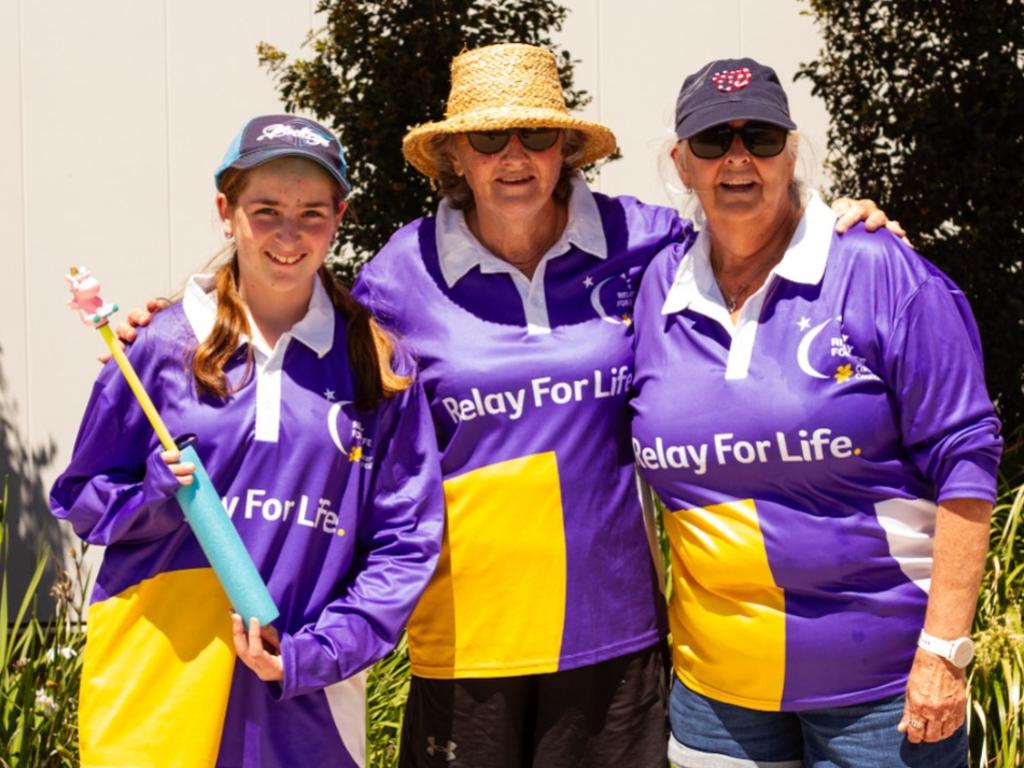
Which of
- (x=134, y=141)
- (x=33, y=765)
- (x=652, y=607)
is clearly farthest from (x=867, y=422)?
(x=134, y=141)

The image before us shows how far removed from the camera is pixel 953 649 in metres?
2.83

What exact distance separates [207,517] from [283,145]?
2.66 feet

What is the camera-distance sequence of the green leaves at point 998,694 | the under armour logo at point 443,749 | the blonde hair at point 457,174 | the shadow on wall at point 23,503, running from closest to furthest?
the under armour logo at point 443,749 → the blonde hair at point 457,174 → the green leaves at point 998,694 → the shadow on wall at point 23,503

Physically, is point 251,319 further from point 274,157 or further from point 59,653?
point 59,653

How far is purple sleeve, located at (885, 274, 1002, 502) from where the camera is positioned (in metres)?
2.84

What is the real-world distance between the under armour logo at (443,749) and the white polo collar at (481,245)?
1.15 m

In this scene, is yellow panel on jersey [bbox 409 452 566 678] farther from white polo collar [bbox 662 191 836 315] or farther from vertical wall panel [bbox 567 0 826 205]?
vertical wall panel [bbox 567 0 826 205]

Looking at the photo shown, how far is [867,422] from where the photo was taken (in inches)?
114

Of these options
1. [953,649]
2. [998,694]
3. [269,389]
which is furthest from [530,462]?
[998,694]

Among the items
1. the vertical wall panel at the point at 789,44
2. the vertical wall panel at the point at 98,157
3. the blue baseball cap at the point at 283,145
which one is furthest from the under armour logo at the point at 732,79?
the vertical wall panel at the point at 789,44

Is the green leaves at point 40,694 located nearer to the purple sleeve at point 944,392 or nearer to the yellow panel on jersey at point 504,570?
the yellow panel on jersey at point 504,570

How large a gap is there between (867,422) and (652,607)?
2.71 ft

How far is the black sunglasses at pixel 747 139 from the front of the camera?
306 centimetres

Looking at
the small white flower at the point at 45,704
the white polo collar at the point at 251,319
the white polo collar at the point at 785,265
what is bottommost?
the small white flower at the point at 45,704
